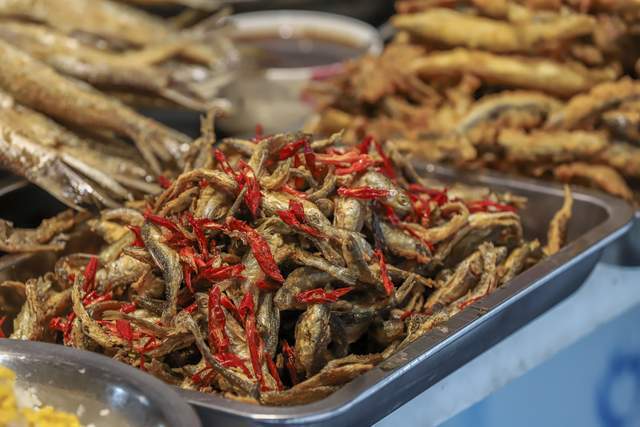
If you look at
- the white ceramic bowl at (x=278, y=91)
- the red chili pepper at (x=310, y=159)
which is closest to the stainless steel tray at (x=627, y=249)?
the red chili pepper at (x=310, y=159)

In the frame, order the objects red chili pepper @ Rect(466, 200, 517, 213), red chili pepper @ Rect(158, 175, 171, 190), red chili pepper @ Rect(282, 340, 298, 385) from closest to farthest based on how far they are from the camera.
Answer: red chili pepper @ Rect(282, 340, 298, 385), red chili pepper @ Rect(158, 175, 171, 190), red chili pepper @ Rect(466, 200, 517, 213)

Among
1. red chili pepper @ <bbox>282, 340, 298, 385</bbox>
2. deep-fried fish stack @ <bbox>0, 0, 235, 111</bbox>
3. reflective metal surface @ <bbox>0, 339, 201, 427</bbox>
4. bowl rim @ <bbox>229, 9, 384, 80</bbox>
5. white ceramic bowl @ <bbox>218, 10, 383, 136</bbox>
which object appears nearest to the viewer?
reflective metal surface @ <bbox>0, 339, 201, 427</bbox>

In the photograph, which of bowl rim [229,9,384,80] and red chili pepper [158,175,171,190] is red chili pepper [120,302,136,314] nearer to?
red chili pepper [158,175,171,190]

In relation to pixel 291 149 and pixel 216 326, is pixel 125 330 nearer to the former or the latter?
pixel 216 326

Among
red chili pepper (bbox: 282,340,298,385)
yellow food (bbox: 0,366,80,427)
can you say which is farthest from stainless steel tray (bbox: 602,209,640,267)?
yellow food (bbox: 0,366,80,427)

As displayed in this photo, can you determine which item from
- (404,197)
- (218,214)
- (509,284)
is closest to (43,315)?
(218,214)

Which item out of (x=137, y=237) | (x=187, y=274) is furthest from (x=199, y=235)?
(x=137, y=237)

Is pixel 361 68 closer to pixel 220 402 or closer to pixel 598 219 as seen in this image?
pixel 598 219

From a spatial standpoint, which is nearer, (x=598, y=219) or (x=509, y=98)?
(x=598, y=219)
